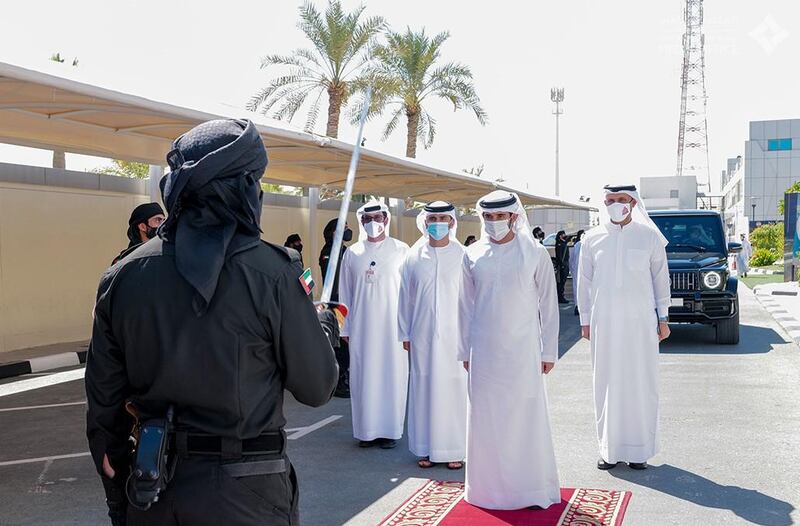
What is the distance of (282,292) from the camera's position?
8.46 feet

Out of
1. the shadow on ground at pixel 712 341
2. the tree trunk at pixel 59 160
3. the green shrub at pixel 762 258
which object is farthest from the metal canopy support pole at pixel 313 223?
the green shrub at pixel 762 258

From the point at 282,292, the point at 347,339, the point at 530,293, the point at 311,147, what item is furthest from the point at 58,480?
the point at 311,147

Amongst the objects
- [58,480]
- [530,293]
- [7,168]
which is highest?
[7,168]

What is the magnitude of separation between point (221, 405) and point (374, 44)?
26.1 meters

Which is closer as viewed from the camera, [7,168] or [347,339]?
[347,339]

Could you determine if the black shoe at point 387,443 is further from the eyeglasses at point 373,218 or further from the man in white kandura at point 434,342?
the eyeglasses at point 373,218

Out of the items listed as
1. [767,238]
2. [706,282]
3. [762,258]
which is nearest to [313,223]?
[706,282]

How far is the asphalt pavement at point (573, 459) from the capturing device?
5629 mm

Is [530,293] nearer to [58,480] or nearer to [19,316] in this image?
[58,480]

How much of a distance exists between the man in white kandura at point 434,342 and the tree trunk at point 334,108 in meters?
20.6

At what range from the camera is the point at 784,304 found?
20.8 meters

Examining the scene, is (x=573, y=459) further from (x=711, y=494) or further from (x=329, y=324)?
(x=329, y=324)

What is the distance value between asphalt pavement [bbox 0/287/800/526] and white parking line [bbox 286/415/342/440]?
19mm

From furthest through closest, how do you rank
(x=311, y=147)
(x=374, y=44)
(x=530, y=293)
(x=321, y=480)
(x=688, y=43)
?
(x=688, y=43), (x=374, y=44), (x=311, y=147), (x=321, y=480), (x=530, y=293)
